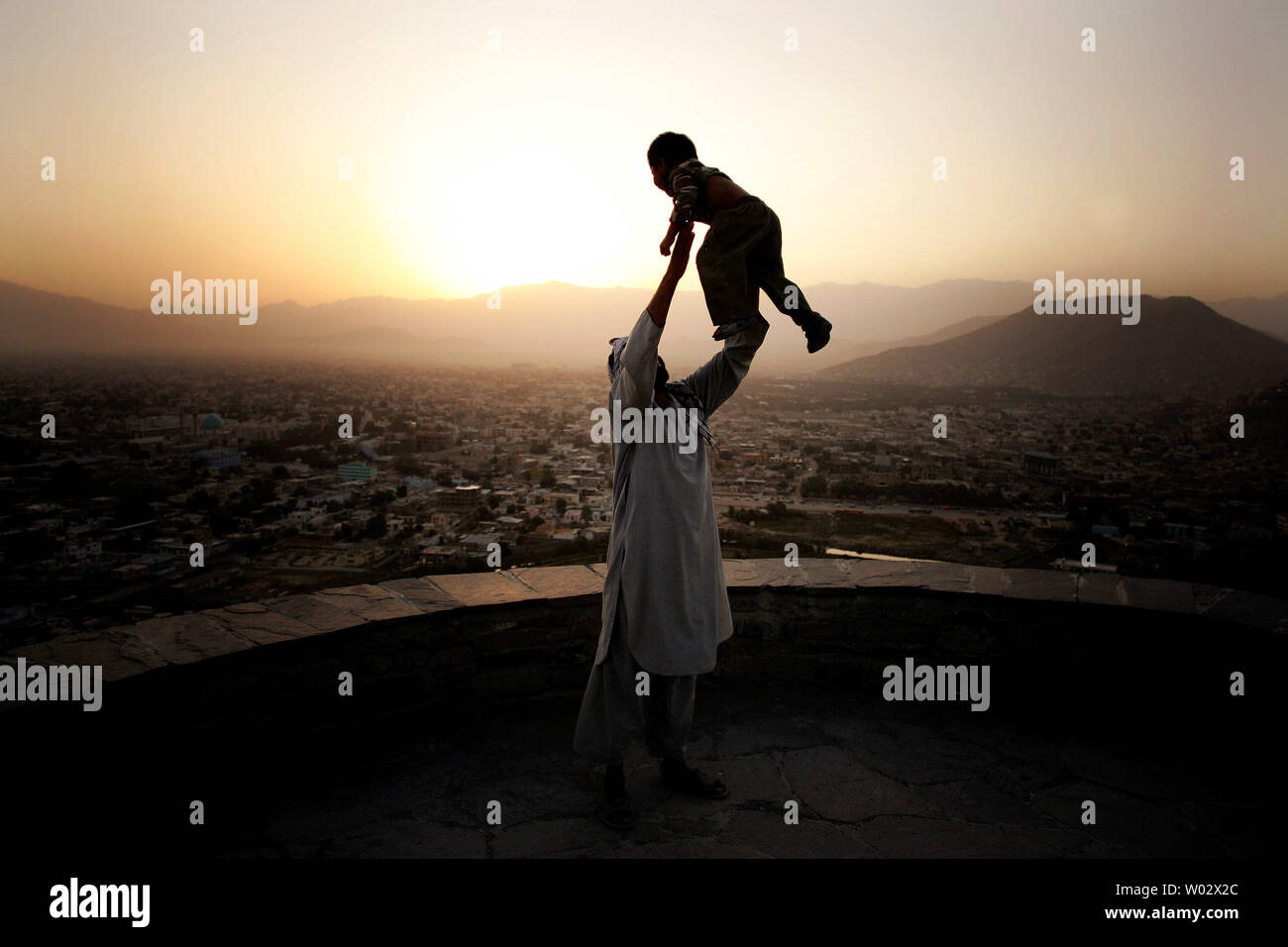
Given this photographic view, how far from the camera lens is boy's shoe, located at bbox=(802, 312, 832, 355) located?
2.20 metres

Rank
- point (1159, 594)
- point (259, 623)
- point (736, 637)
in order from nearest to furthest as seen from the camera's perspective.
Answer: point (259, 623) → point (1159, 594) → point (736, 637)

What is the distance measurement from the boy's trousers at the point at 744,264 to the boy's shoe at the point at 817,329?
0.08 feet

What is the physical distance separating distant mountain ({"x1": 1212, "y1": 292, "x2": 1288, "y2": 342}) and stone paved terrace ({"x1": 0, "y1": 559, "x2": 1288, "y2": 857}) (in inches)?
340

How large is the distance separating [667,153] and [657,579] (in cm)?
138

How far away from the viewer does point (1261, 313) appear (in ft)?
32.1

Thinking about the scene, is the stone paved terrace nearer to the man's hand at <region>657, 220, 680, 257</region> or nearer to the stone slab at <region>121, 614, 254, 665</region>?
the stone slab at <region>121, 614, 254, 665</region>

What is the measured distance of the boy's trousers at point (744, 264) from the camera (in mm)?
2113

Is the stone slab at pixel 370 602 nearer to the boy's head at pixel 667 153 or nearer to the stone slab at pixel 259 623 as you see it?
the stone slab at pixel 259 623

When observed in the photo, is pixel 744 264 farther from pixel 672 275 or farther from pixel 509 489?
pixel 509 489

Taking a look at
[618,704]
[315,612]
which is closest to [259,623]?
[315,612]
